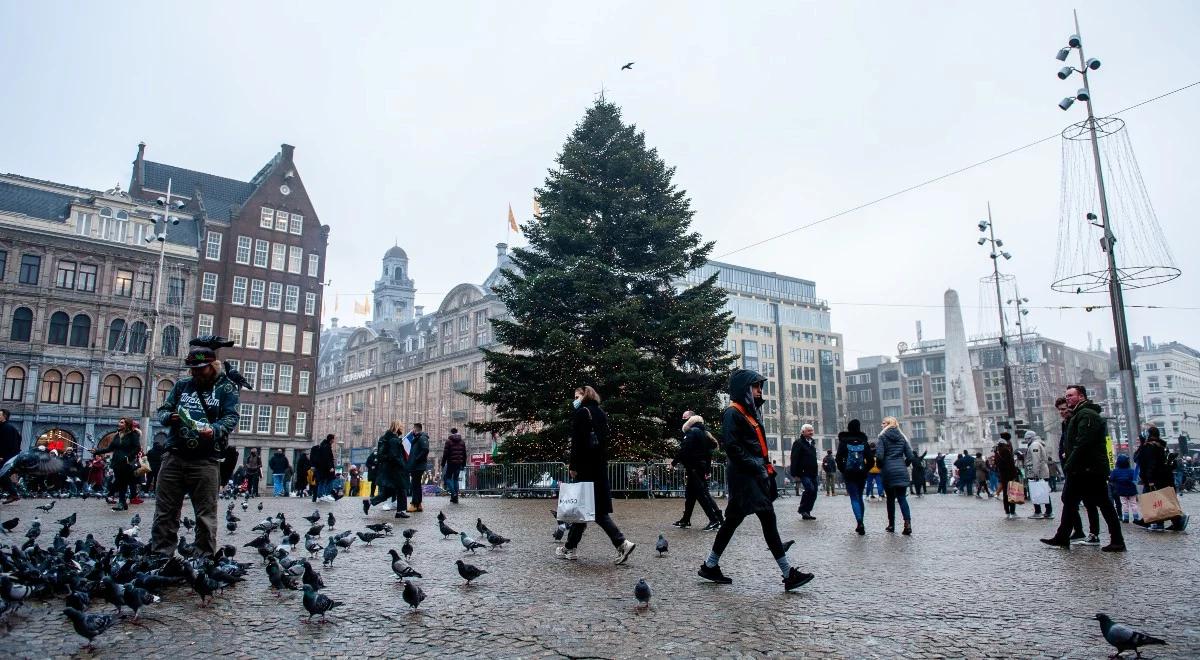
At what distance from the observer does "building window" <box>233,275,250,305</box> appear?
176ft

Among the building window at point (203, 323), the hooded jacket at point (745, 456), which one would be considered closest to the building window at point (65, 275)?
the building window at point (203, 323)

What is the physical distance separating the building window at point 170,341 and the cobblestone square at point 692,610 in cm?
4662

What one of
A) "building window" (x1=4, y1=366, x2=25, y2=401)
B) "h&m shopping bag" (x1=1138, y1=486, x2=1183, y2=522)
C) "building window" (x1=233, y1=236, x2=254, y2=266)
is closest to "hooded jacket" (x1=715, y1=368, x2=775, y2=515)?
"h&m shopping bag" (x1=1138, y1=486, x2=1183, y2=522)

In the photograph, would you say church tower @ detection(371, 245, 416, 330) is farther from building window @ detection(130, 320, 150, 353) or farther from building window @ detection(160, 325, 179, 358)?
building window @ detection(130, 320, 150, 353)

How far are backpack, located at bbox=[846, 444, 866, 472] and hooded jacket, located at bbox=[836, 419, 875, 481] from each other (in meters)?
0.02

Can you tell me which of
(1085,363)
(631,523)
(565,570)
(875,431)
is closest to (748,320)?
(875,431)

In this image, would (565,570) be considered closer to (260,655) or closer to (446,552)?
(446,552)

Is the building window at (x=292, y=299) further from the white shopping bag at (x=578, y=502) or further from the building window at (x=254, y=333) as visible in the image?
the white shopping bag at (x=578, y=502)

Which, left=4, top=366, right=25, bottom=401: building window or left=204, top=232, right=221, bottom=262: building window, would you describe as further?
left=204, top=232, right=221, bottom=262: building window

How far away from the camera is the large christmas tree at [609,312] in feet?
78.5

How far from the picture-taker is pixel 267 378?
180ft

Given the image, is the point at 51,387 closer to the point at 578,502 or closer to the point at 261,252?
the point at 261,252

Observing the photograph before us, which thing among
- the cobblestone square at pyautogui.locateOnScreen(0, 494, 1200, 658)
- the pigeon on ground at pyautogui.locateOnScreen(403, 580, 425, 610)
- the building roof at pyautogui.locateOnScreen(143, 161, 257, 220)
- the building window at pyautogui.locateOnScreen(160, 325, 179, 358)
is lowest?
the cobblestone square at pyautogui.locateOnScreen(0, 494, 1200, 658)

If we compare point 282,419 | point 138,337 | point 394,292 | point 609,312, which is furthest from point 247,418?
point 394,292
